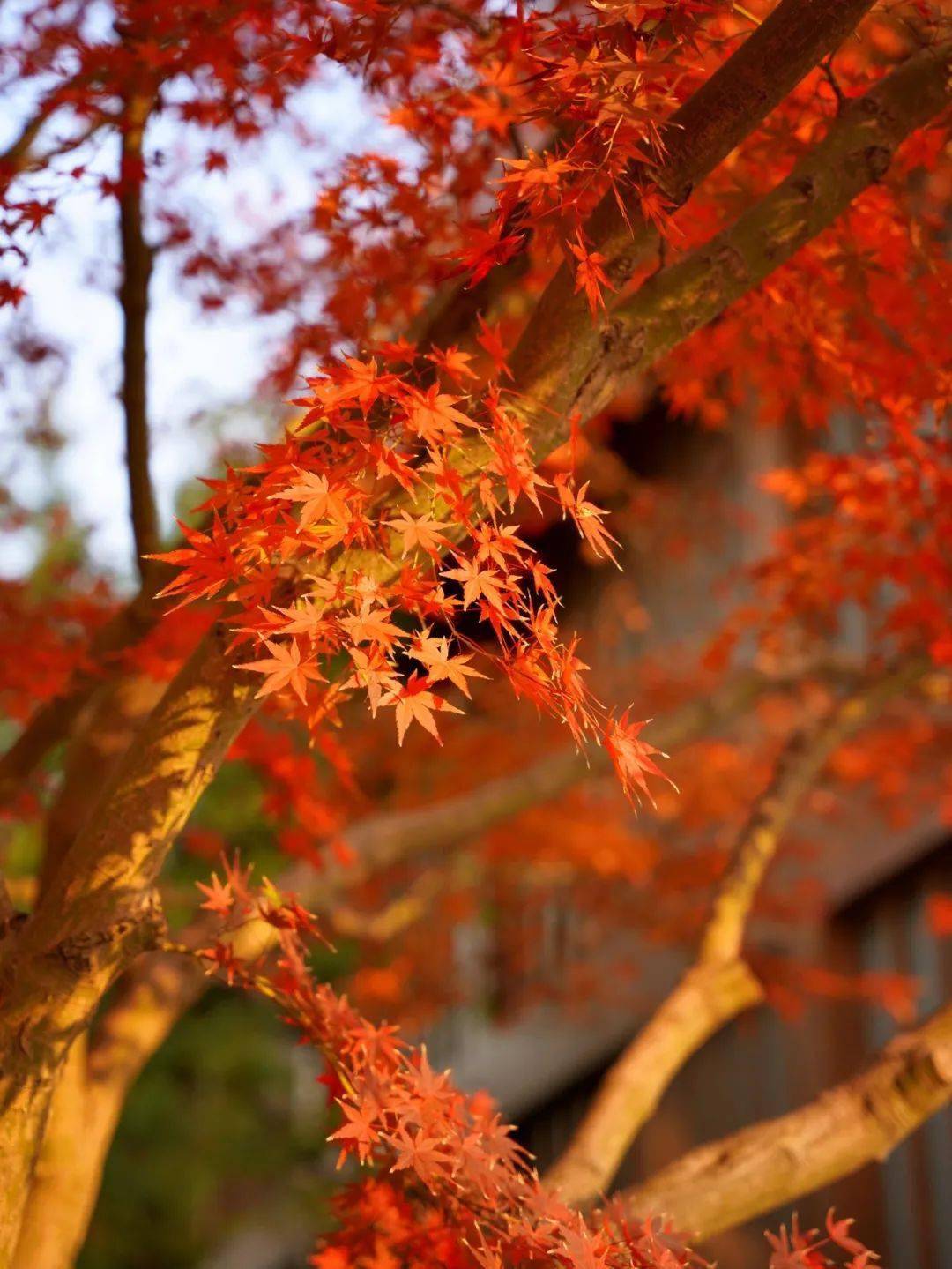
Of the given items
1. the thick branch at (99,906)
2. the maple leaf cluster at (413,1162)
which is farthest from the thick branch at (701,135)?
the maple leaf cluster at (413,1162)

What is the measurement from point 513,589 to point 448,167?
156 cm

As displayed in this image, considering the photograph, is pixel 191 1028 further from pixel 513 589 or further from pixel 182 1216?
pixel 513 589

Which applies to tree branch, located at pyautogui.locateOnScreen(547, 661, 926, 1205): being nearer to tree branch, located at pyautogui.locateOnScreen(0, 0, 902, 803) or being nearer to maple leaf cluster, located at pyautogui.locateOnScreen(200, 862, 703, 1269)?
maple leaf cluster, located at pyautogui.locateOnScreen(200, 862, 703, 1269)

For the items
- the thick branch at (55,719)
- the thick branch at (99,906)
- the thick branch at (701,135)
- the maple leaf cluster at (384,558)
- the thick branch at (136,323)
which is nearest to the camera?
the maple leaf cluster at (384,558)

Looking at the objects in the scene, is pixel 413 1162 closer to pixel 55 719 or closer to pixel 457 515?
pixel 457 515

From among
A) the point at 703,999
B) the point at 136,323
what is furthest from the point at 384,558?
the point at 703,999

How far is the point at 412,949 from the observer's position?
918cm

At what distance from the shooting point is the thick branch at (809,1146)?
2.78m

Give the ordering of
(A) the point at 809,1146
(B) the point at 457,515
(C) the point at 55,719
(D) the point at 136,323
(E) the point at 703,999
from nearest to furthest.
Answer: (B) the point at 457,515 → (A) the point at 809,1146 → (D) the point at 136,323 → (C) the point at 55,719 → (E) the point at 703,999

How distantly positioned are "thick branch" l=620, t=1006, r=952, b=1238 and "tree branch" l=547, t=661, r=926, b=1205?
21 cm

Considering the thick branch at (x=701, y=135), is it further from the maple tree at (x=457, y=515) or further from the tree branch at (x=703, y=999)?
the tree branch at (x=703, y=999)

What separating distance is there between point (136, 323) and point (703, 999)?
2294mm

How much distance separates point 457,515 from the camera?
1942 mm

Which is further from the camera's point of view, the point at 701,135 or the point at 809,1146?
the point at 809,1146
